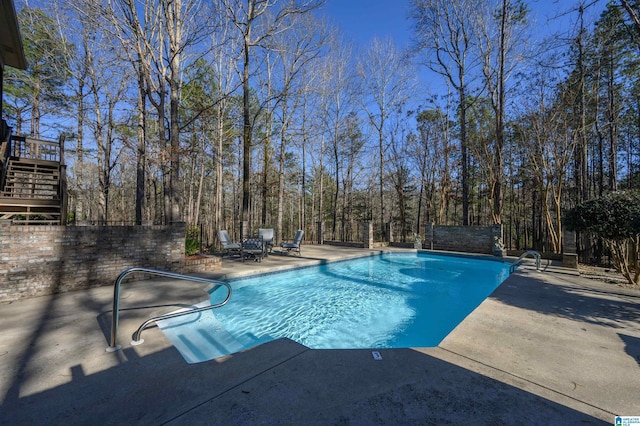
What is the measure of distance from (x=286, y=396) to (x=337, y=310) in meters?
3.23

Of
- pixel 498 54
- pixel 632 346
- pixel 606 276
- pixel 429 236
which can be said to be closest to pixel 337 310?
pixel 632 346

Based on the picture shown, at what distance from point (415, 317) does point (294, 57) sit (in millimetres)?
12237

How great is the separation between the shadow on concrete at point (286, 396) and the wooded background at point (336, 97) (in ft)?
18.3

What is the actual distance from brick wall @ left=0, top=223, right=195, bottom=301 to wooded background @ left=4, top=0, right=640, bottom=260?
1617mm

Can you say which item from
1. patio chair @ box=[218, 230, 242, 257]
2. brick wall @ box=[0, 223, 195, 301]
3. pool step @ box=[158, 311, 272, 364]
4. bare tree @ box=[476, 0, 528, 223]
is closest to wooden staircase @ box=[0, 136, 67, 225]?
brick wall @ box=[0, 223, 195, 301]

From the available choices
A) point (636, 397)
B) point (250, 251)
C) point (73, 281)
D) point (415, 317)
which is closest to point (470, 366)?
point (636, 397)

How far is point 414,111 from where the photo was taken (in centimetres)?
1644

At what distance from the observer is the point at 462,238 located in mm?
11352

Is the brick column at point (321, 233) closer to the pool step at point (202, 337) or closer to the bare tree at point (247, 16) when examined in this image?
the bare tree at point (247, 16)

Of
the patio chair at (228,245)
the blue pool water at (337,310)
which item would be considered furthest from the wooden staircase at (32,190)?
the patio chair at (228,245)

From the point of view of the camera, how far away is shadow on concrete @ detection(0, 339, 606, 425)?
60.4 inches

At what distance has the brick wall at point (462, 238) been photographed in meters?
10.6

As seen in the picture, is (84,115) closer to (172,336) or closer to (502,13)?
(172,336)

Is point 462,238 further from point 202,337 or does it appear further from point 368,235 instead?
point 202,337
